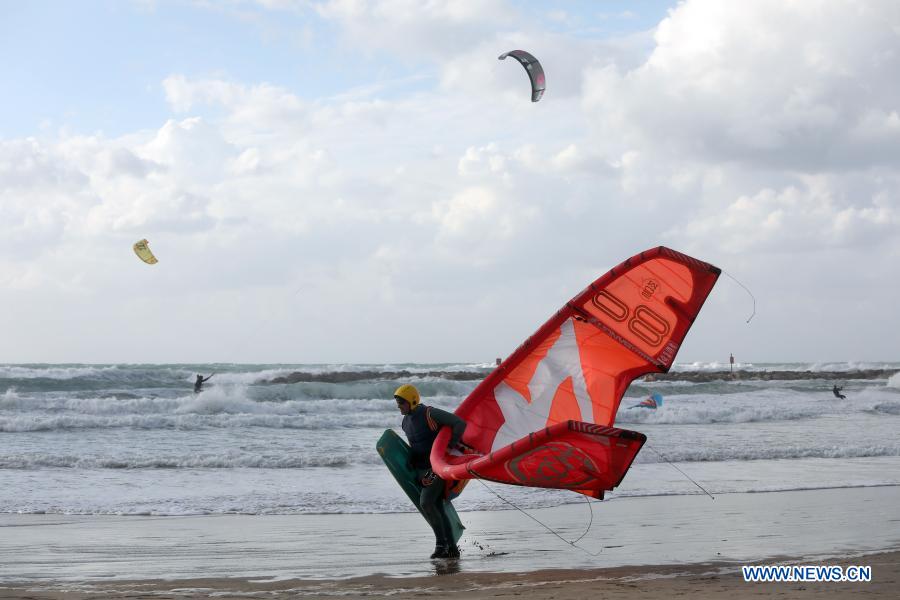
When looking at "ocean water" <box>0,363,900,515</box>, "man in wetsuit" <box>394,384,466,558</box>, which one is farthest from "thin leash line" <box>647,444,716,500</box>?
"man in wetsuit" <box>394,384,466,558</box>

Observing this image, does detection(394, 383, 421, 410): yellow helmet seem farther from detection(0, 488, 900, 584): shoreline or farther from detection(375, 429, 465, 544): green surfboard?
detection(0, 488, 900, 584): shoreline

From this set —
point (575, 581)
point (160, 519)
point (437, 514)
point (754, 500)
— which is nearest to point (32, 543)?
point (160, 519)

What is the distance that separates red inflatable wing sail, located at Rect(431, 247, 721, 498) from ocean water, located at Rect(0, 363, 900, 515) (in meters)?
0.82

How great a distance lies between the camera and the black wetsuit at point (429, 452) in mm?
6352

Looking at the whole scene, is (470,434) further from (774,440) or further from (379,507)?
(774,440)

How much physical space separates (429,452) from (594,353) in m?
1.58

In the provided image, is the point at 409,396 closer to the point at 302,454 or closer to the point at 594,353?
the point at 594,353

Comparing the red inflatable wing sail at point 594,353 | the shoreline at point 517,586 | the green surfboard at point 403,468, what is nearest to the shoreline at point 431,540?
the shoreline at point 517,586

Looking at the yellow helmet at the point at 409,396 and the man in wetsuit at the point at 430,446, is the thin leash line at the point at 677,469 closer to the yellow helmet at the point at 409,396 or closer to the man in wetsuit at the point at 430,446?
the man in wetsuit at the point at 430,446

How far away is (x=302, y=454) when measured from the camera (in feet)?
42.6

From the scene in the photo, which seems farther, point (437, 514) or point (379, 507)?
point (379, 507)

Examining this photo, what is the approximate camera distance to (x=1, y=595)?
5.20 meters

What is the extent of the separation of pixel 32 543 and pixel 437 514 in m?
3.32

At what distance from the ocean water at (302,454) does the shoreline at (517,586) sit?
2030 millimetres
